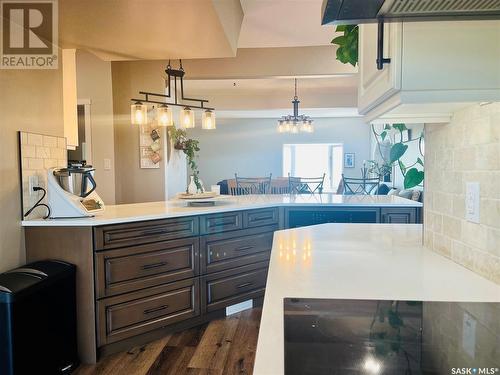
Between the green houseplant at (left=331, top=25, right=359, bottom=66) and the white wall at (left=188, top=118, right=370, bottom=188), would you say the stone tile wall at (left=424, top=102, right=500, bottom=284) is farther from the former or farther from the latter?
the white wall at (left=188, top=118, right=370, bottom=188)

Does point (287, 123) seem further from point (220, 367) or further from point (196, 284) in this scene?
point (220, 367)

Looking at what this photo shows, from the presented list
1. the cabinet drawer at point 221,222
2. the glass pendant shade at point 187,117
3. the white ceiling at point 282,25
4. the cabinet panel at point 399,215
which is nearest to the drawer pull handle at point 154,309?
the cabinet drawer at point 221,222

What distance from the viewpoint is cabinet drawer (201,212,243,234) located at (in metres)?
2.53

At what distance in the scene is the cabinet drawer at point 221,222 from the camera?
2.53m

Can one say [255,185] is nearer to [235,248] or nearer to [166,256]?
[235,248]

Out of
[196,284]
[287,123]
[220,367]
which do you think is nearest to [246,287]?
[196,284]

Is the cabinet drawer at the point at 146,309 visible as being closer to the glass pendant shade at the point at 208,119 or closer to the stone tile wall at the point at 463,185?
the glass pendant shade at the point at 208,119

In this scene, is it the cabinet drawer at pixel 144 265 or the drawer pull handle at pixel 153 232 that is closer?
the cabinet drawer at pixel 144 265

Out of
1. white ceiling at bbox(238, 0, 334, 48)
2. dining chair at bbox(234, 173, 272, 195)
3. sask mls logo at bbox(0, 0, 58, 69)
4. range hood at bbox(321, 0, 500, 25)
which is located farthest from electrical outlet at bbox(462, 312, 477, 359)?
dining chair at bbox(234, 173, 272, 195)

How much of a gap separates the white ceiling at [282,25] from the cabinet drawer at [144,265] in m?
2.10

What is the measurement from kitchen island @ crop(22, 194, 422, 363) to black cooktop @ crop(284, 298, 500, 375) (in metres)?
1.63

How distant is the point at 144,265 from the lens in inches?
88.7

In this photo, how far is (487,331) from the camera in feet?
2.27

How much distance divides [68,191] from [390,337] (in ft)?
6.72
